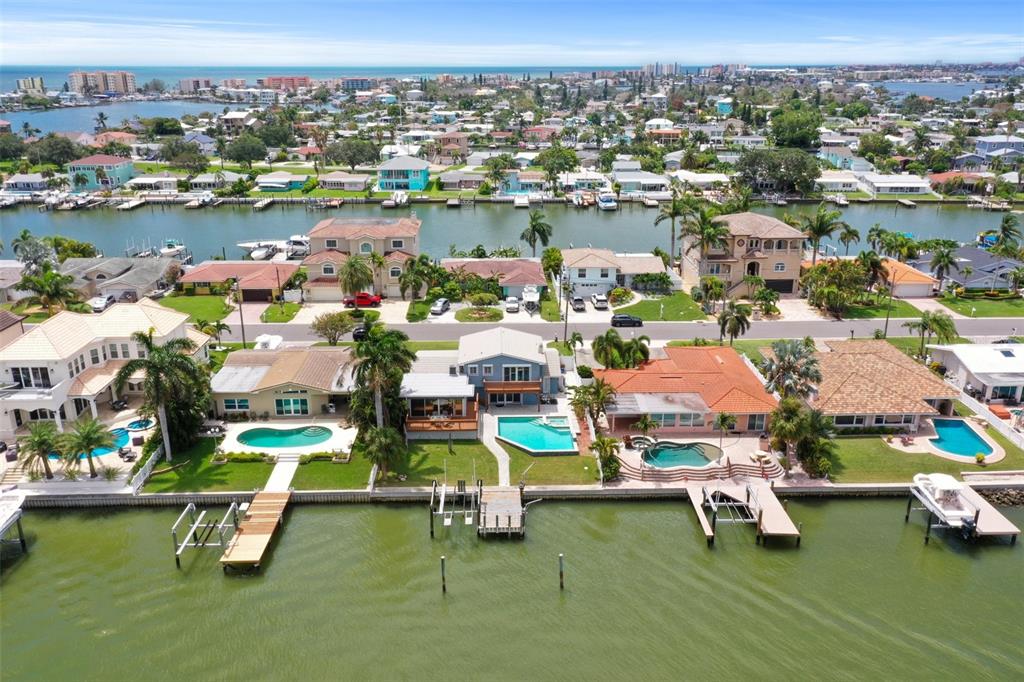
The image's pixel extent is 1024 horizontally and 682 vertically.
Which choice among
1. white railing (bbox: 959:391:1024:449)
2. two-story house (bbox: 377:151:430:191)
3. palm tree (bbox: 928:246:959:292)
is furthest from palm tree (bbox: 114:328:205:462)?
two-story house (bbox: 377:151:430:191)

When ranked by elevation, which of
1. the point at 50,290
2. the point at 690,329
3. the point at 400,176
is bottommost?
the point at 690,329

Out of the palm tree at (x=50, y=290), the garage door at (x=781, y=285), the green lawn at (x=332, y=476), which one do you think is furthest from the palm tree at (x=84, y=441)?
the garage door at (x=781, y=285)

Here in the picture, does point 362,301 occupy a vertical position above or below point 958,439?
above

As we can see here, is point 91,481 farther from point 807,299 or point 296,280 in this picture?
point 807,299

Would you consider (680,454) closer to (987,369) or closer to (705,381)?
(705,381)

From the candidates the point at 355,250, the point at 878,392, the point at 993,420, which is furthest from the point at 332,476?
the point at 993,420

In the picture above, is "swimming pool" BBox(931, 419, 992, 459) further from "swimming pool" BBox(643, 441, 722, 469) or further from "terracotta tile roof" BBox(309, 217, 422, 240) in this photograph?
"terracotta tile roof" BBox(309, 217, 422, 240)

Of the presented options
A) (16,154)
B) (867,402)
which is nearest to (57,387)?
(867,402)
